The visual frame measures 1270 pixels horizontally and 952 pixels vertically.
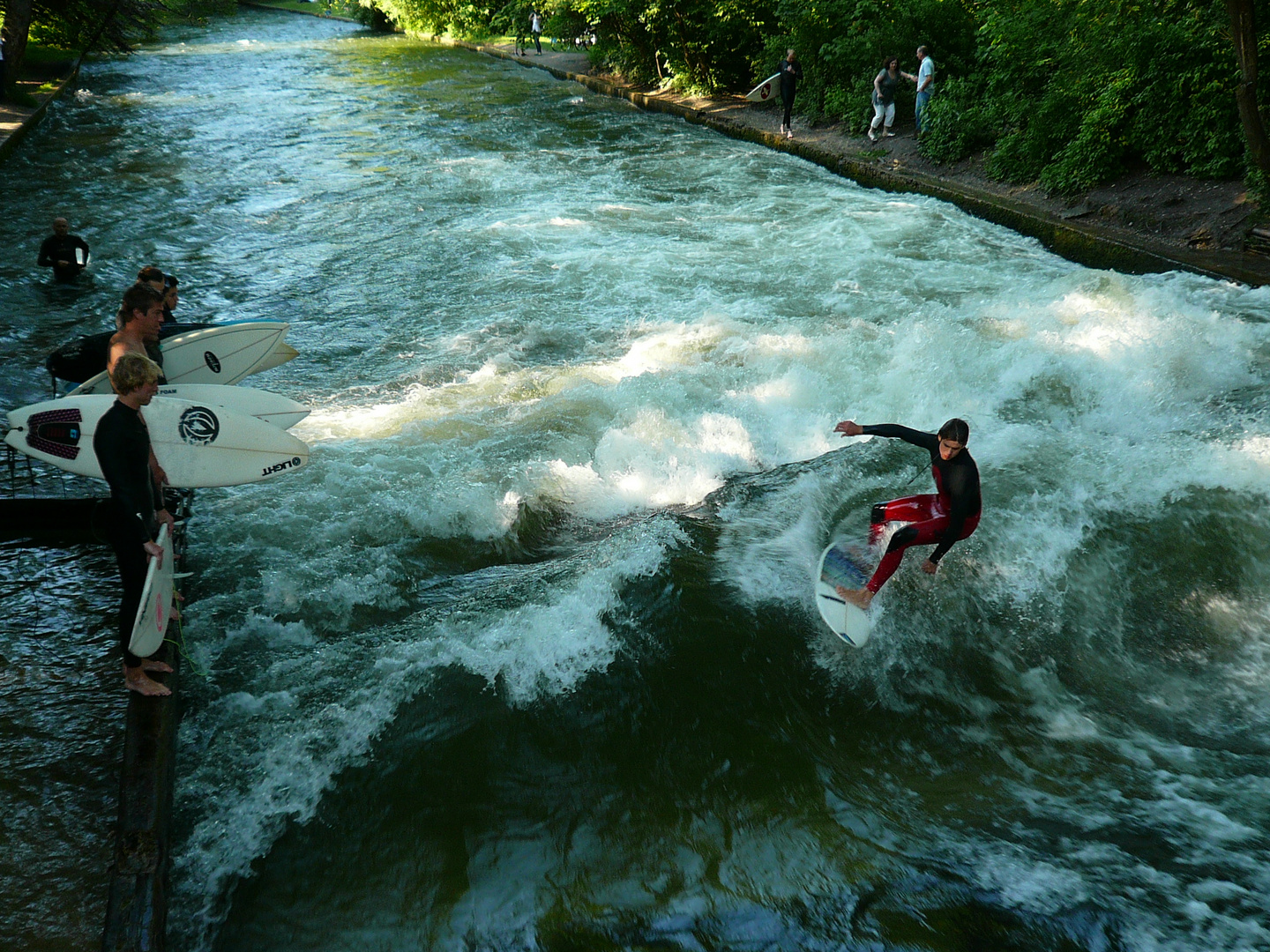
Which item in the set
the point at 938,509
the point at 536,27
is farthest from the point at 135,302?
the point at 536,27

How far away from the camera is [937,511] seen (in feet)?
18.9

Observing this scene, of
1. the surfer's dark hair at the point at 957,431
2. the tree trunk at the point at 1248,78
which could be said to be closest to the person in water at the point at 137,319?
the surfer's dark hair at the point at 957,431

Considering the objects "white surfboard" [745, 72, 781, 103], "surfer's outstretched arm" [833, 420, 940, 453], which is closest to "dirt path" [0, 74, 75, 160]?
"white surfboard" [745, 72, 781, 103]

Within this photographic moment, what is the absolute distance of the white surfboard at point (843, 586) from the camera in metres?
5.39

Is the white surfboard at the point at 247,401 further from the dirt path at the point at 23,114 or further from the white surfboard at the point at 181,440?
the dirt path at the point at 23,114

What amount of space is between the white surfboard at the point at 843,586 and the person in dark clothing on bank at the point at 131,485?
3744mm

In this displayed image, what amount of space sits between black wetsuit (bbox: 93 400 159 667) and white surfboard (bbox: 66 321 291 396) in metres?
3.34

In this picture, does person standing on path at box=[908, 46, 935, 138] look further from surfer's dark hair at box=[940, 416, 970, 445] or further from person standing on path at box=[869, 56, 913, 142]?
surfer's dark hair at box=[940, 416, 970, 445]

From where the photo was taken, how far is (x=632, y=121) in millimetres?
22594

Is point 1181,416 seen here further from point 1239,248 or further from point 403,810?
point 403,810

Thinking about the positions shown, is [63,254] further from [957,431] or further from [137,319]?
[957,431]

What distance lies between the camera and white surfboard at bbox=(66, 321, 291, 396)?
744 centimetres

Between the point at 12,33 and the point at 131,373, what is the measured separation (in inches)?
900

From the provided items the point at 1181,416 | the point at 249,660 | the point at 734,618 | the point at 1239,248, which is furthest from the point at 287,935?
the point at 1239,248
